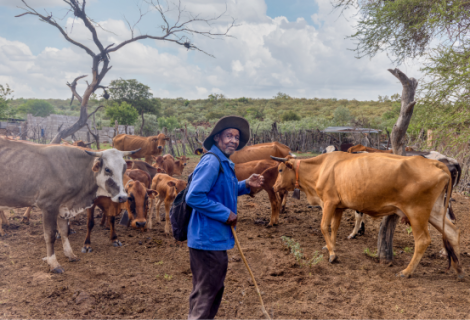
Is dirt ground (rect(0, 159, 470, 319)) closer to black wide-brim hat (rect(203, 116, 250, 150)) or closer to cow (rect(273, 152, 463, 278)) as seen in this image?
cow (rect(273, 152, 463, 278))

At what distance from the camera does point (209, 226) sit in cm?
258

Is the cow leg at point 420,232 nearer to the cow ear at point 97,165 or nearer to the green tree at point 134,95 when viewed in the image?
the cow ear at point 97,165

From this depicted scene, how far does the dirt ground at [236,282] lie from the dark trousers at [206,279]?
3.54 feet

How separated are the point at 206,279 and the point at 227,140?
123 cm

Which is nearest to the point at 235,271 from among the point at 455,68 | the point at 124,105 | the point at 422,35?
the point at 455,68

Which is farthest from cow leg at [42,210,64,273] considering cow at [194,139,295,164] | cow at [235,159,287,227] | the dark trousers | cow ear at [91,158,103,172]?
cow at [194,139,295,164]

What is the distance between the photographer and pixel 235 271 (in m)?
4.68

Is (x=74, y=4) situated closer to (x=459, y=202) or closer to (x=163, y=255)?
(x=163, y=255)

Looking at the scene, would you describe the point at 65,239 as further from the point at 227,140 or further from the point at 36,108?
the point at 36,108

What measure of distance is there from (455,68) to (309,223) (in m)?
5.19

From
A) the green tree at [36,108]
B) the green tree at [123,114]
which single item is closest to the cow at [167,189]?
the green tree at [123,114]

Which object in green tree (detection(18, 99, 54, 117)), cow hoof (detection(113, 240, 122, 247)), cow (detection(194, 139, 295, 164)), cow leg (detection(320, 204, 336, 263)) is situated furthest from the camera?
green tree (detection(18, 99, 54, 117))

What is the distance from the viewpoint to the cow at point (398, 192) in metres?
4.25

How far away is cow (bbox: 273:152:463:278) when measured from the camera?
4.25m
